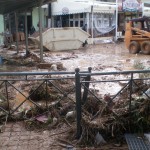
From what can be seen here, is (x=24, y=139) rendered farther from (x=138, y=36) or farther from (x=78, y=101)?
(x=138, y=36)

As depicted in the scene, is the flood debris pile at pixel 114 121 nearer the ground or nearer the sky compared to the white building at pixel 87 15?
nearer the ground

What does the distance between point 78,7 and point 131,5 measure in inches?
190

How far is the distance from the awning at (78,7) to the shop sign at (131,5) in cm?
97

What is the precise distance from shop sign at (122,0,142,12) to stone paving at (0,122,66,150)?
21.6 meters

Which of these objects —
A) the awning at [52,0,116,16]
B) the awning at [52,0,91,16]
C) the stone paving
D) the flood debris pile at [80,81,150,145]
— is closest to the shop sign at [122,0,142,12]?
the awning at [52,0,116,16]

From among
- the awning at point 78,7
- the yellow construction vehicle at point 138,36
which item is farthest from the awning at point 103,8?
the yellow construction vehicle at point 138,36

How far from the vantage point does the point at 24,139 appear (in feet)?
13.8

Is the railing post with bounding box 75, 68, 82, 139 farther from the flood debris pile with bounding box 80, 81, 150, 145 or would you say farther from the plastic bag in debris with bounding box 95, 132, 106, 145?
the plastic bag in debris with bounding box 95, 132, 106, 145

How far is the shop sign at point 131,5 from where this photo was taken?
79.9 feet

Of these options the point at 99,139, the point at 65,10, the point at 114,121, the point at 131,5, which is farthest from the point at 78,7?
the point at 99,139

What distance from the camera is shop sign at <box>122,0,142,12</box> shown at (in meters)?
24.3

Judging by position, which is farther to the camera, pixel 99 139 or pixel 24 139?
pixel 24 139

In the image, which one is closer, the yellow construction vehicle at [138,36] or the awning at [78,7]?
the yellow construction vehicle at [138,36]

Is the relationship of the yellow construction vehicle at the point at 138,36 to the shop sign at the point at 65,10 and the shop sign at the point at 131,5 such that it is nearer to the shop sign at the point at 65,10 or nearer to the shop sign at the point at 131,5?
the shop sign at the point at 131,5
